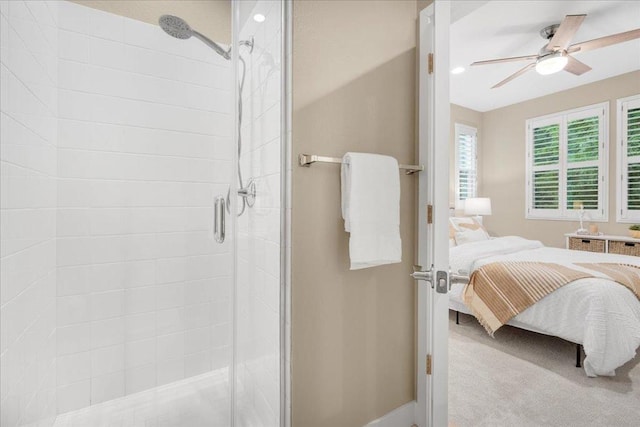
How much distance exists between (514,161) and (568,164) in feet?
2.79

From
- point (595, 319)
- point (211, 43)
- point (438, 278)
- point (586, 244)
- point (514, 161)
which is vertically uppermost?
point (211, 43)

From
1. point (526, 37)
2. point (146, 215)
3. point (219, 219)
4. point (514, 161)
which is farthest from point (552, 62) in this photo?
point (146, 215)

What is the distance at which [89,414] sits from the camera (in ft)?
4.93

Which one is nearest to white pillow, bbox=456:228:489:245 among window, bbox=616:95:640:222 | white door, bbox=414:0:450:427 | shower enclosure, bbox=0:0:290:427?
window, bbox=616:95:640:222

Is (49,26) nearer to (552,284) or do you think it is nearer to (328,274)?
(328,274)

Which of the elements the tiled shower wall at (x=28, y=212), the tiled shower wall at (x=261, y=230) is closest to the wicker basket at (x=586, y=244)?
the tiled shower wall at (x=261, y=230)

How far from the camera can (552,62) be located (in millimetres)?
2596

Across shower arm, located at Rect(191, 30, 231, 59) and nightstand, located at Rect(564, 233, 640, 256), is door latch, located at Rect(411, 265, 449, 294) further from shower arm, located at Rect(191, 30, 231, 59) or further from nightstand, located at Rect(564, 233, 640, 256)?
nightstand, located at Rect(564, 233, 640, 256)

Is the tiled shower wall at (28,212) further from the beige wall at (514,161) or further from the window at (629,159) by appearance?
the beige wall at (514,161)

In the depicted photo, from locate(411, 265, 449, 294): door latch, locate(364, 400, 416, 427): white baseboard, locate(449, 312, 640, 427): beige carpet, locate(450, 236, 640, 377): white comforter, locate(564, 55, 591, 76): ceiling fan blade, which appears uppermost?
locate(564, 55, 591, 76): ceiling fan blade

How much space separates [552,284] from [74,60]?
10.3 ft

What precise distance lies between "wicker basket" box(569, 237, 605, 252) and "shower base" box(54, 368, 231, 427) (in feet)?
12.0

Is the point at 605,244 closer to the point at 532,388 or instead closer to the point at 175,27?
the point at 532,388

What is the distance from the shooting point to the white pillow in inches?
145
